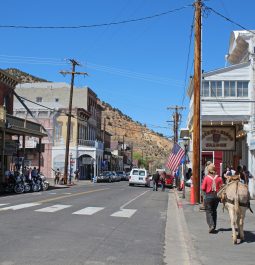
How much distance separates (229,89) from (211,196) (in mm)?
19448

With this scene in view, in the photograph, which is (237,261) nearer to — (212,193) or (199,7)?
(212,193)

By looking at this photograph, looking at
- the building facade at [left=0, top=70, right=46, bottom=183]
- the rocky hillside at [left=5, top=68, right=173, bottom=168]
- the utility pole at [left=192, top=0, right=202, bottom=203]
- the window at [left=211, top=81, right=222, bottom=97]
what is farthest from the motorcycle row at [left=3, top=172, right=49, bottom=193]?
the rocky hillside at [left=5, top=68, right=173, bottom=168]

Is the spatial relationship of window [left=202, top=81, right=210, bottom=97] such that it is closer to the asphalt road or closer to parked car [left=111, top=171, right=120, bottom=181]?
the asphalt road

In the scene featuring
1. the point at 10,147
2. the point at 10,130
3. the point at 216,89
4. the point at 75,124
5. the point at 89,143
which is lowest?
the point at 10,147

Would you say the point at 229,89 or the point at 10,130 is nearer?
the point at 229,89

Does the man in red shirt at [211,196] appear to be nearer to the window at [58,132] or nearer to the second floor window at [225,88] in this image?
the second floor window at [225,88]

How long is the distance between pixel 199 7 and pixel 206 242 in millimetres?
14001

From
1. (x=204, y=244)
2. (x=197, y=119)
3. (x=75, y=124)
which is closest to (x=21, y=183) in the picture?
(x=197, y=119)

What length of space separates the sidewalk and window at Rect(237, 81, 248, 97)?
633 inches

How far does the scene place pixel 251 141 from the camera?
27031 mm

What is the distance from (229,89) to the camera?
31.6m

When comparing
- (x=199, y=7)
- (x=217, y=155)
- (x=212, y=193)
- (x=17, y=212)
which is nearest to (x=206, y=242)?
(x=212, y=193)

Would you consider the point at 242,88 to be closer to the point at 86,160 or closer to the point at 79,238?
the point at 79,238

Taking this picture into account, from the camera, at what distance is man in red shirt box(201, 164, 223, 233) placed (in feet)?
42.7
